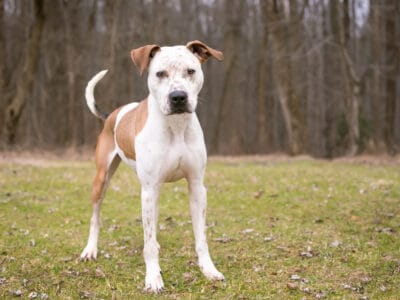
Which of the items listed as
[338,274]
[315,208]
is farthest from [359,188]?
[338,274]

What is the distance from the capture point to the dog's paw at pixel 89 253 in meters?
5.62

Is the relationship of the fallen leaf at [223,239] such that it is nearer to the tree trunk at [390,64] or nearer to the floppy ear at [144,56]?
the floppy ear at [144,56]

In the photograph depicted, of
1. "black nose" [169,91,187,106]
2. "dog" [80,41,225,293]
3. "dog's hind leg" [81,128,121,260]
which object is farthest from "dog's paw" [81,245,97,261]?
"black nose" [169,91,187,106]

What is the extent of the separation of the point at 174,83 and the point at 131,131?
1010mm

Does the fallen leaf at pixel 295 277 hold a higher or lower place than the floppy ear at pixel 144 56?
lower

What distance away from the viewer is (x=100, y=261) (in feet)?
18.3

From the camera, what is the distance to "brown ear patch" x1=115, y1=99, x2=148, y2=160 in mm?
4913

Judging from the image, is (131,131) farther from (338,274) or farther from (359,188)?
(359,188)

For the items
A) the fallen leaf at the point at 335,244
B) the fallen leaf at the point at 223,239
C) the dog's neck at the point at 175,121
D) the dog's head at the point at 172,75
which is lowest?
the fallen leaf at the point at 223,239

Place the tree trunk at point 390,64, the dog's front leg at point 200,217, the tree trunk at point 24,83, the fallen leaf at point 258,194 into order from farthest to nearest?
the tree trunk at point 390,64 → the tree trunk at point 24,83 → the fallen leaf at point 258,194 → the dog's front leg at point 200,217

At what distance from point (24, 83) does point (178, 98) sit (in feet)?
48.8

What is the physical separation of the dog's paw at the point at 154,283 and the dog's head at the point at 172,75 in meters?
1.44

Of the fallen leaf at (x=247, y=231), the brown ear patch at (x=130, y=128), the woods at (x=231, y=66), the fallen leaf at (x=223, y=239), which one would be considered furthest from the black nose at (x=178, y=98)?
the woods at (x=231, y=66)

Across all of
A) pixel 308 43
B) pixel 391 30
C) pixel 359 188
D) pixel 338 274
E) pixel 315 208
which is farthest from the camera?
pixel 308 43
